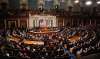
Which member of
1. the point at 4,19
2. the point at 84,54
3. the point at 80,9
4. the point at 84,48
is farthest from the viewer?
the point at 80,9

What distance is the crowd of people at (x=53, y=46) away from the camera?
804cm

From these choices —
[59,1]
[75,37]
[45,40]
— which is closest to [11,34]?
[45,40]

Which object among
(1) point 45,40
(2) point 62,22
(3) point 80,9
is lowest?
(1) point 45,40

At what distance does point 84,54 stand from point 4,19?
19.1 ft

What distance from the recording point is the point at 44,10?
14.8m

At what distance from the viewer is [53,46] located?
33.2 ft

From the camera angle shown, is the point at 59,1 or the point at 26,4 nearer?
the point at 59,1

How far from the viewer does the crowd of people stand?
804cm

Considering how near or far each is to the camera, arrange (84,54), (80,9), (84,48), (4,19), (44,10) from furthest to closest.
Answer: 1. (44,10)
2. (80,9)
3. (4,19)
4. (84,48)
5. (84,54)

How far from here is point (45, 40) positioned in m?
12.0

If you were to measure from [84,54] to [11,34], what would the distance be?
5.70m

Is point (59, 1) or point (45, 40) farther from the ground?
point (59, 1)

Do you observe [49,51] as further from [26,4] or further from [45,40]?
[26,4]

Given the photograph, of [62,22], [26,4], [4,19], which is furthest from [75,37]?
[26,4]
